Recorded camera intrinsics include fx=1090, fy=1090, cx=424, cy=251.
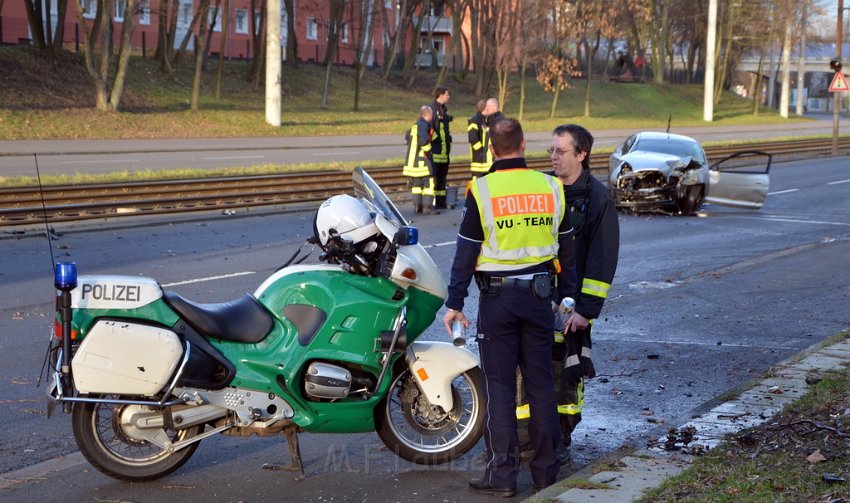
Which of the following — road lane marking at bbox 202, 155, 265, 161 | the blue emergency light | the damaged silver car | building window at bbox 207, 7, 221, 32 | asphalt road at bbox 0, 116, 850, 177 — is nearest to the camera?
the blue emergency light

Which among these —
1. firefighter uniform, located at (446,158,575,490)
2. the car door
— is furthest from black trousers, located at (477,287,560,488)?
the car door

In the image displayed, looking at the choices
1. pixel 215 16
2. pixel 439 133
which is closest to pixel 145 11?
pixel 215 16

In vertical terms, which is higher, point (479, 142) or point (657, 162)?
point (479, 142)

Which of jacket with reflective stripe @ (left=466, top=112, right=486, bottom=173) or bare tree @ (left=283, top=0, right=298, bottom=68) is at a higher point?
bare tree @ (left=283, top=0, right=298, bottom=68)

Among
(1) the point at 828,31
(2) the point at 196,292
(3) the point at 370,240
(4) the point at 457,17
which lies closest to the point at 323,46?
(4) the point at 457,17

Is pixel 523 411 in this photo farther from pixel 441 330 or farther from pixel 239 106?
pixel 239 106

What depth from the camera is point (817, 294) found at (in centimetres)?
1168

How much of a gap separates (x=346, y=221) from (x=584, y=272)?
1342 millimetres

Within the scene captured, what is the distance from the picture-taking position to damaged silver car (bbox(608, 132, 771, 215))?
1939 cm

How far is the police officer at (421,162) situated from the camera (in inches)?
702

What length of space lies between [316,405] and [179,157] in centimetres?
2355

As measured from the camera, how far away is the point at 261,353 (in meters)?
5.62

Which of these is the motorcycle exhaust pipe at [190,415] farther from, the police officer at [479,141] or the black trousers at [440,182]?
the black trousers at [440,182]

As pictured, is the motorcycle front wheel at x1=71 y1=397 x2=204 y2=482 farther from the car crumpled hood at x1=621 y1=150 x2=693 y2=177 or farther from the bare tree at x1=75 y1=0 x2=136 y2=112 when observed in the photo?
the bare tree at x1=75 y1=0 x2=136 y2=112
